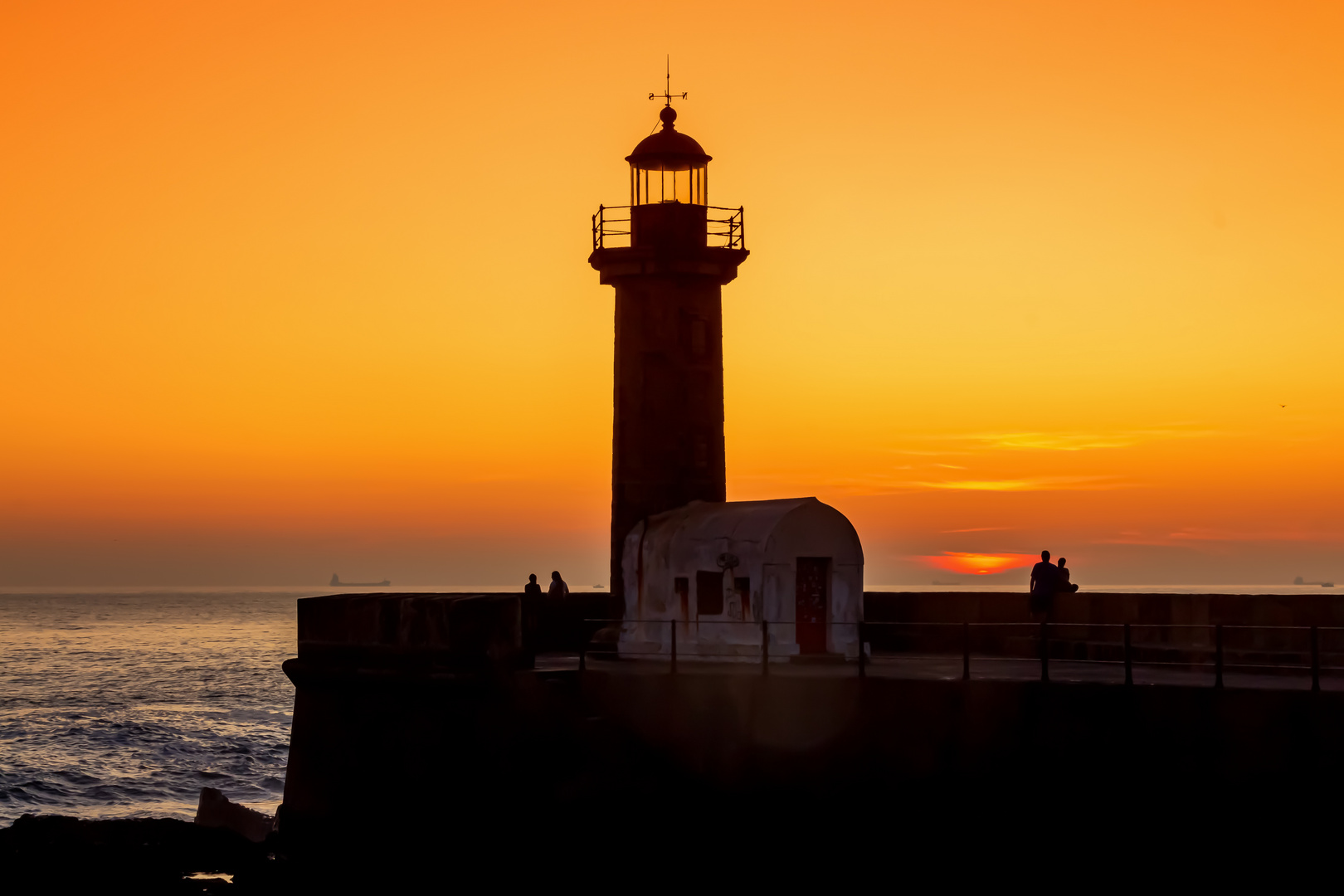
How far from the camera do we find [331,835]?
18.1 meters

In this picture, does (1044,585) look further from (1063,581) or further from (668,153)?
(668,153)

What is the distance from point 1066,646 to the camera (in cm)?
2002

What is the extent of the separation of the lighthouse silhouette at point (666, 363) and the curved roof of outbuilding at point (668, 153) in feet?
2.68

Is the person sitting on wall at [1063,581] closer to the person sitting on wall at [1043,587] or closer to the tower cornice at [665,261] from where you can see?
the person sitting on wall at [1043,587]

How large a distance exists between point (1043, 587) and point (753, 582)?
4.34 m

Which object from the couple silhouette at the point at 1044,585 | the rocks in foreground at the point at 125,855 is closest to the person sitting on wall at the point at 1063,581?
the couple silhouette at the point at 1044,585

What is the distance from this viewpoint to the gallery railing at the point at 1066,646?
16.5 meters

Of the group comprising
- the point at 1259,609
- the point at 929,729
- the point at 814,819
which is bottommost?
the point at 814,819

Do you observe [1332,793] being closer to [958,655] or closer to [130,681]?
[958,655]

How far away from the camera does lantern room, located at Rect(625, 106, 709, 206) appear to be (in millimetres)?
24156

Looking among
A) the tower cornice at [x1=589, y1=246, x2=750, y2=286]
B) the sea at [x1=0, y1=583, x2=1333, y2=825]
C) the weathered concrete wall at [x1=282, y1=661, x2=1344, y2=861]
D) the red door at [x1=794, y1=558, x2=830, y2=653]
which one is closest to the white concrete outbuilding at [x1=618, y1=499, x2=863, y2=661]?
the red door at [x1=794, y1=558, x2=830, y2=653]

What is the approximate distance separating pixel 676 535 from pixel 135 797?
1617cm

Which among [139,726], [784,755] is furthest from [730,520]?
[139,726]

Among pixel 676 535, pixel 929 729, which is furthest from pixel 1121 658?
pixel 676 535
